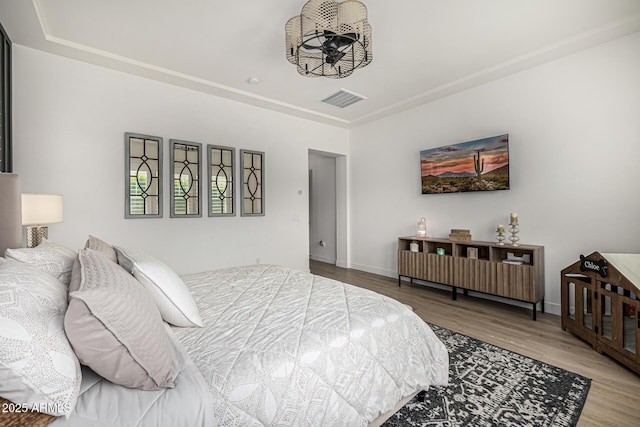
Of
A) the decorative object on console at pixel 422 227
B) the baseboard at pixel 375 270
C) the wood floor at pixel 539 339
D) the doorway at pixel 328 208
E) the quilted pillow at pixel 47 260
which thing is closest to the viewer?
the quilted pillow at pixel 47 260

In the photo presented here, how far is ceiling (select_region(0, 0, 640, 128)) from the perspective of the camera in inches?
92.5

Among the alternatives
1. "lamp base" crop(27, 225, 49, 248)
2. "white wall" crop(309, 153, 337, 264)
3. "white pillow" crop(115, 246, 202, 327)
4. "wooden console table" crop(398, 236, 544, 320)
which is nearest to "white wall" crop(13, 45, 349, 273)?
"lamp base" crop(27, 225, 49, 248)

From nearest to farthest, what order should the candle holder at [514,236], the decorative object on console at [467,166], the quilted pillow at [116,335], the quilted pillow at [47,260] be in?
the quilted pillow at [116,335], the quilted pillow at [47,260], the candle holder at [514,236], the decorative object on console at [467,166]

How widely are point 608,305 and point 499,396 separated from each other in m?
1.88

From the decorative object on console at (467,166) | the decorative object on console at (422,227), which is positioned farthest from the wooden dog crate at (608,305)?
the decorative object on console at (422,227)

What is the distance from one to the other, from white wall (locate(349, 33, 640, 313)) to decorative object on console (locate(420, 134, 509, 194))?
12 cm

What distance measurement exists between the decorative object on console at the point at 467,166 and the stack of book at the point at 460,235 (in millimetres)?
546

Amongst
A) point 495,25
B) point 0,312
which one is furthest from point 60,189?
point 495,25

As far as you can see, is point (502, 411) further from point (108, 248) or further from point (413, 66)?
point (413, 66)

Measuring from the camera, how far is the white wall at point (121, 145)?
9.56ft

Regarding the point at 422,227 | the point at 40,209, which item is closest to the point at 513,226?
the point at 422,227

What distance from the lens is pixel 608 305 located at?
2.73 m

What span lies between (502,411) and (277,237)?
142 inches

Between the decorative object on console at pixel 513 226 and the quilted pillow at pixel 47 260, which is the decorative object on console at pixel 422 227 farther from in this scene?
the quilted pillow at pixel 47 260
